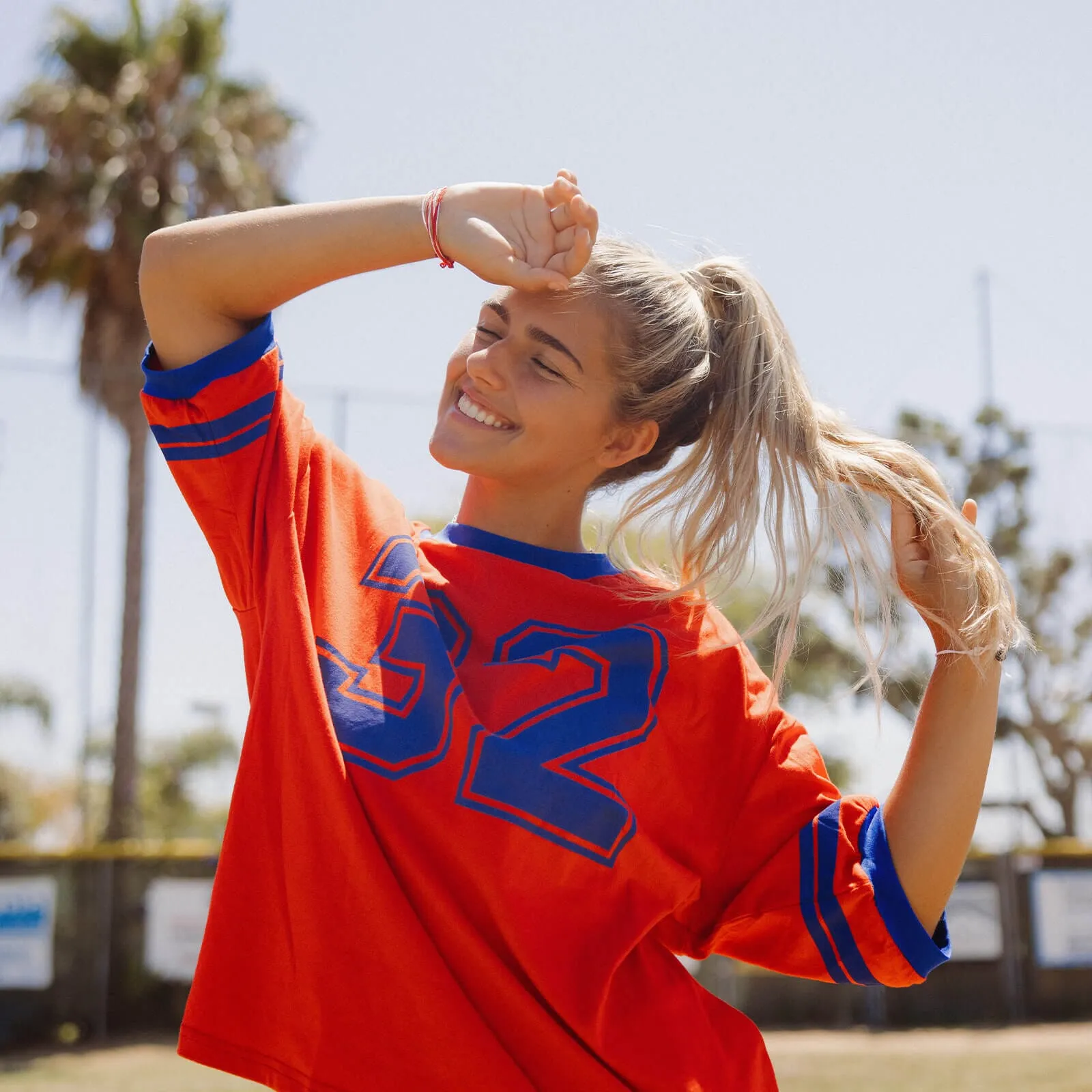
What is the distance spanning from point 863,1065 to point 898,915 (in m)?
9.87

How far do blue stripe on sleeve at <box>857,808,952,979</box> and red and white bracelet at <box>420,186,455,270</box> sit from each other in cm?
90

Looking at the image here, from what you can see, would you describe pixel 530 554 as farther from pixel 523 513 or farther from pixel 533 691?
pixel 533 691

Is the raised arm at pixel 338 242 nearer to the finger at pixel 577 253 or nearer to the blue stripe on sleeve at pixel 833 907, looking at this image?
the finger at pixel 577 253

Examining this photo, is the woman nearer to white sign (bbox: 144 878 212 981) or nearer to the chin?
the chin

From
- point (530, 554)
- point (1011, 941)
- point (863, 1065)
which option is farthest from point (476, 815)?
point (1011, 941)

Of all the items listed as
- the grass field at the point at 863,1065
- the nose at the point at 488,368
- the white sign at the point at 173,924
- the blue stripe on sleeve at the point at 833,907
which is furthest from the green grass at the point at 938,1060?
the nose at the point at 488,368

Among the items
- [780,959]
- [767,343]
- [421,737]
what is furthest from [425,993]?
[767,343]

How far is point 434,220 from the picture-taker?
4.89 feet

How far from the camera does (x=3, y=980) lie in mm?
Answer: 11328

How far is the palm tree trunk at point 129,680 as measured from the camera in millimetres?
12484

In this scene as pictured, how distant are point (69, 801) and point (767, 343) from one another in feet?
38.4

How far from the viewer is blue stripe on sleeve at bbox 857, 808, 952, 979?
5.37 ft

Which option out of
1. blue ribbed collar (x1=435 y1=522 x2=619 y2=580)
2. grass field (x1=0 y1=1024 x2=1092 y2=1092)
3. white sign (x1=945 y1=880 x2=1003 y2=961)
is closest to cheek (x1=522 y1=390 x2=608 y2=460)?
blue ribbed collar (x1=435 y1=522 x2=619 y2=580)

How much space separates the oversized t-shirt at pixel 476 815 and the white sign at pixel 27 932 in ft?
36.1
